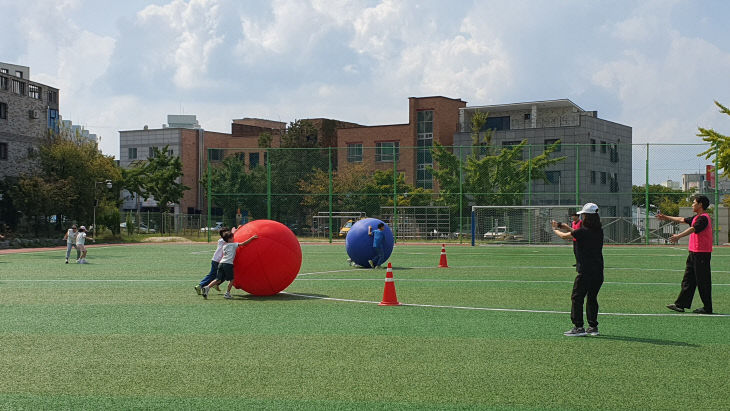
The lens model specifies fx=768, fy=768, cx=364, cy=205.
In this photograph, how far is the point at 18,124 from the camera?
57.0 meters

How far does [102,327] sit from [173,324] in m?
1.03

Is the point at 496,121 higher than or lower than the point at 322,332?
higher

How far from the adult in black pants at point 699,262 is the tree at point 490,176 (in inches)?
1236

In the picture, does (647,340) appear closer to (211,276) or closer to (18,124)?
(211,276)

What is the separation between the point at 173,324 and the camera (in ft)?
38.8

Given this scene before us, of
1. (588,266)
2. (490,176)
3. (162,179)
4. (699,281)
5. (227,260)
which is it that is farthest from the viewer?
(162,179)

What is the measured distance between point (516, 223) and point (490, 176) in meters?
5.55

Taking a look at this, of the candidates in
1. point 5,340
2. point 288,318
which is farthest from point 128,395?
point 288,318

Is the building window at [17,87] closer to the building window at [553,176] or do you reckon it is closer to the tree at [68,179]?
the tree at [68,179]

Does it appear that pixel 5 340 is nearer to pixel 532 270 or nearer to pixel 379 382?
pixel 379 382

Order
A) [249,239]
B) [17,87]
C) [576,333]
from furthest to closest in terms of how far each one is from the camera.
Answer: [17,87]
[249,239]
[576,333]

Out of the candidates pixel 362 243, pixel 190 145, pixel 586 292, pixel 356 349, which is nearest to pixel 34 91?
pixel 190 145

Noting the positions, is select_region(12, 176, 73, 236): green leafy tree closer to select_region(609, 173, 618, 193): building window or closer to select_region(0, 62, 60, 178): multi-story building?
select_region(0, 62, 60, 178): multi-story building

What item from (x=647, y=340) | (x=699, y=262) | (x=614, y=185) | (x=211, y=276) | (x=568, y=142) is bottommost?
(x=647, y=340)
